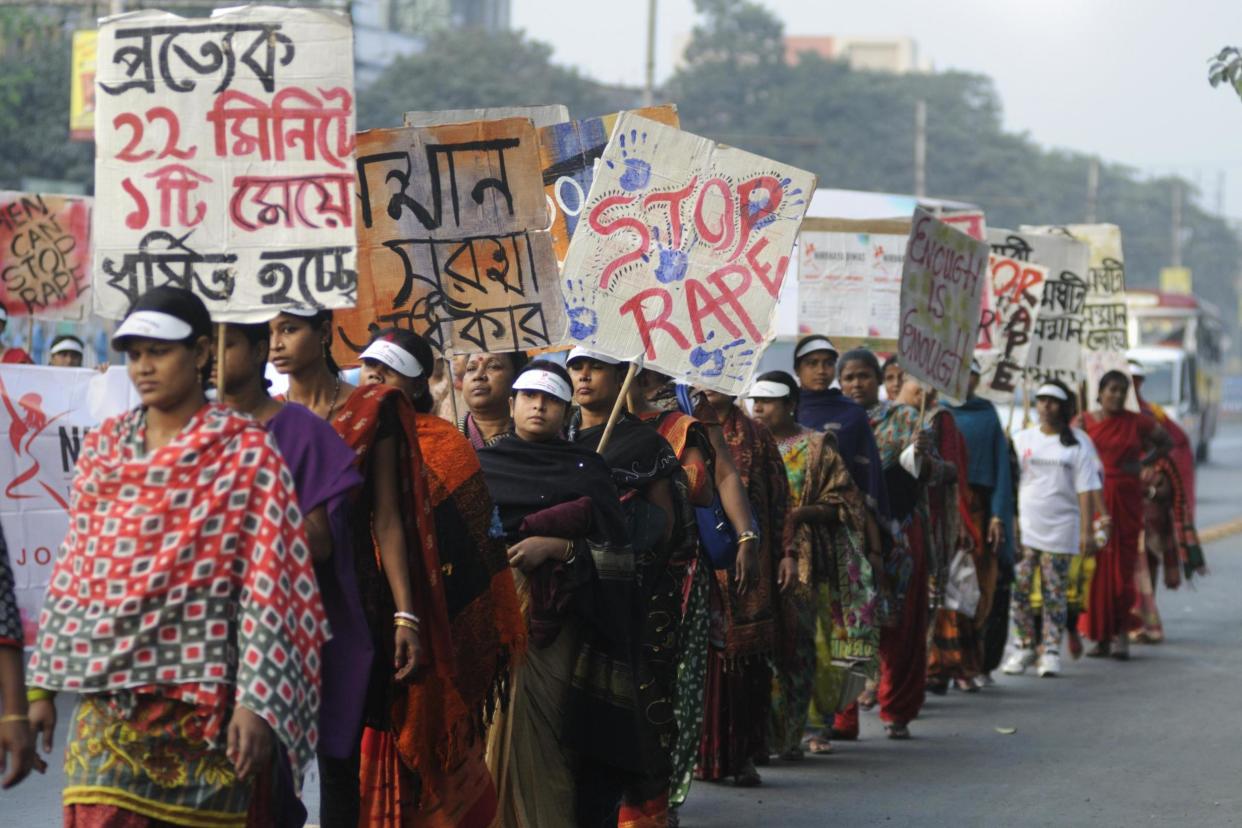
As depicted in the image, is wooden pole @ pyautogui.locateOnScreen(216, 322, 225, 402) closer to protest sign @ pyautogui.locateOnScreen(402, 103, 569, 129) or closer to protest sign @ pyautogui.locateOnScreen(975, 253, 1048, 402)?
protest sign @ pyautogui.locateOnScreen(402, 103, 569, 129)

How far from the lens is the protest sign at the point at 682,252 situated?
23.0 feet

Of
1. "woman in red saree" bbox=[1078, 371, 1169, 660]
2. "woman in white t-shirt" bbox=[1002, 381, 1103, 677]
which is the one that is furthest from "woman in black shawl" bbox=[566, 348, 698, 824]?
"woman in red saree" bbox=[1078, 371, 1169, 660]

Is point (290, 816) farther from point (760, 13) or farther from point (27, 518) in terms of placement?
point (760, 13)

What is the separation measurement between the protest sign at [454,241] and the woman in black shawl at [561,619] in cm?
87

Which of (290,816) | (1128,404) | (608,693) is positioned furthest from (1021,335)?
(290,816)

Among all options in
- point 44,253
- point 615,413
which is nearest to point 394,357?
point 615,413

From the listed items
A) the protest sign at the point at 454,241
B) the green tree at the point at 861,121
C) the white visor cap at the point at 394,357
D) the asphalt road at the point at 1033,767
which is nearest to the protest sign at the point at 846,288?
the asphalt road at the point at 1033,767

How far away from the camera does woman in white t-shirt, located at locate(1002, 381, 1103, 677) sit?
41.0 ft

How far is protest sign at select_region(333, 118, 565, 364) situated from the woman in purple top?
7.80 ft

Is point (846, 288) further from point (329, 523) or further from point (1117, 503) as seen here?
point (329, 523)

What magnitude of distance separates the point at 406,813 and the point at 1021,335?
8.04m

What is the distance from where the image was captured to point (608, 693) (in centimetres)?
618

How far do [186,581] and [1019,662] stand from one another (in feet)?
29.9

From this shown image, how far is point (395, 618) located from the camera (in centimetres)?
493
